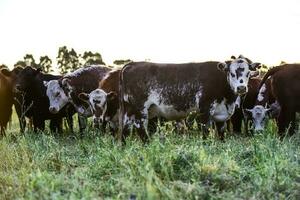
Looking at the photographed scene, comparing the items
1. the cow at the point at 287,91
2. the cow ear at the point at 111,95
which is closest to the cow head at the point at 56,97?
the cow ear at the point at 111,95

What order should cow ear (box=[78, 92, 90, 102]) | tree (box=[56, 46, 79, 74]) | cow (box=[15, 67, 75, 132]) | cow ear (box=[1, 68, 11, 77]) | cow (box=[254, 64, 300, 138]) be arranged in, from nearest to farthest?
1. cow (box=[254, 64, 300, 138])
2. cow ear (box=[78, 92, 90, 102])
3. cow (box=[15, 67, 75, 132])
4. cow ear (box=[1, 68, 11, 77])
5. tree (box=[56, 46, 79, 74])

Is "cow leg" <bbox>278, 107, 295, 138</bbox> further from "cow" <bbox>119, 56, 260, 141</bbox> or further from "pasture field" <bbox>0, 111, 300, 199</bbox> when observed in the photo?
"pasture field" <bbox>0, 111, 300, 199</bbox>

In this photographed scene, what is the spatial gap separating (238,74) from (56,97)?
5.93 metres

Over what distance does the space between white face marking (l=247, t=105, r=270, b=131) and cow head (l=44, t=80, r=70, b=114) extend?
4.99 metres

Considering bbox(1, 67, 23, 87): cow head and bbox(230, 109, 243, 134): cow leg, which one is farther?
bbox(1, 67, 23, 87): cow head

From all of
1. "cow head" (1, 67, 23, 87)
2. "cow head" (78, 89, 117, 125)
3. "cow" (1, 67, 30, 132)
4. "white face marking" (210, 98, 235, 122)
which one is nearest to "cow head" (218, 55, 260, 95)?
"white face marking" (210, 98, 235, 122)

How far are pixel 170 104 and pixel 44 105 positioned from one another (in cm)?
561

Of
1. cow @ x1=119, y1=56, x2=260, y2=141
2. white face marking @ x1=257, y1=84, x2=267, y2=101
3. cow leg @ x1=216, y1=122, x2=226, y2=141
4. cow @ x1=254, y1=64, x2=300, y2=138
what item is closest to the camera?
cow @ x1=119, y1=56, x2=260, y2=141

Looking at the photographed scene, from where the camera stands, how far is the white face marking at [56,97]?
15.3 meters

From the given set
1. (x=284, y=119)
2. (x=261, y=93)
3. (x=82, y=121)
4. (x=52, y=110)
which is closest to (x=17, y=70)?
(x=52, y=110)

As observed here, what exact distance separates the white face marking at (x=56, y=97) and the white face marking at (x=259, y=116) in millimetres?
5019

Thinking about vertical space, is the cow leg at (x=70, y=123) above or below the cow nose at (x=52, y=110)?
below

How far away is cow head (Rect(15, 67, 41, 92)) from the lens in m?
15.4

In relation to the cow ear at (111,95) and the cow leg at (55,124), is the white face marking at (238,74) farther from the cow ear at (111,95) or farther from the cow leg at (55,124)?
the cow leg at (55,124)
